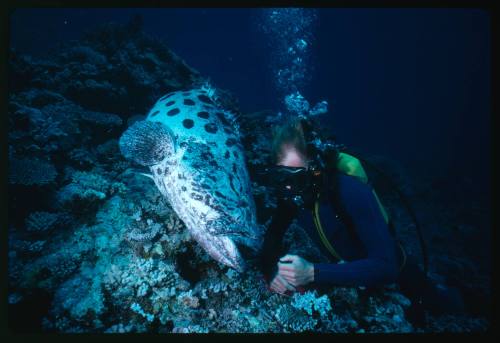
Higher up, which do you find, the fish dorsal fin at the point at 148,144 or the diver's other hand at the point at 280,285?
the fish dorsal fin at the point at 148,144

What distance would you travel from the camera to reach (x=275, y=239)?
8.43 ft

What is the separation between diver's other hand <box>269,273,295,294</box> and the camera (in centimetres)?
249

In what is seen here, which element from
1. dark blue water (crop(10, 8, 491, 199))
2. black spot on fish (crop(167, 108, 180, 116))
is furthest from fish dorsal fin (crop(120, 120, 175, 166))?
dark blue water (crop(10, 8, 491, 199))

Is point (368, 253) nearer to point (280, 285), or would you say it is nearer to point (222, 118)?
point (280, 285)

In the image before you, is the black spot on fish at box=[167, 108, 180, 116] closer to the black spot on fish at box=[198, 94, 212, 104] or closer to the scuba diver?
the black spot on fish at box=[198, 94, 212, 104]

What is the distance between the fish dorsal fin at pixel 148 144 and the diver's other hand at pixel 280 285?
2.03m

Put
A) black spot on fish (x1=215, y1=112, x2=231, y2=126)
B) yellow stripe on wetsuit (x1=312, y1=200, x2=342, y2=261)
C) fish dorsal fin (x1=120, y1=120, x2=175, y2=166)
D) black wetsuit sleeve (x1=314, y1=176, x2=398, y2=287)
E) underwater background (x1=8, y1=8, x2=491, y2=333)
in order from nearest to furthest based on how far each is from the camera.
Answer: black wetsuit sleeve (x1=314, y1=176, x2=398, y2=287) → underwater background (x1=8, y1=8, x2=491, y2=333) → yellow stripe on wetsuit (x1=312, y1=200, x2=342, y2=261) → fish dorsal fin (x1=120, y1=120, x2=175, y2=166) → black spot on fish (x1=215, y1=112, x2=231, y2=126)

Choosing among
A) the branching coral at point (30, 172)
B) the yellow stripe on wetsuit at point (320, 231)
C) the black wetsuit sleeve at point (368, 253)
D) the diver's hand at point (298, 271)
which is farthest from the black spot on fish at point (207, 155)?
the branching coral at point (30, 172)

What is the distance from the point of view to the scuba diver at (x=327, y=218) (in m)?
2.30

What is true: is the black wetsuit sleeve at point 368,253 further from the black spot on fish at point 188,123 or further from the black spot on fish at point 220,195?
the black spot on fish at point 188,123

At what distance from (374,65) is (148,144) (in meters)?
83.2

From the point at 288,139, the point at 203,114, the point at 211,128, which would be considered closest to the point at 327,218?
the point at 288,139

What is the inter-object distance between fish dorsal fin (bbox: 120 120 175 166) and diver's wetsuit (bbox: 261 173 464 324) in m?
1.76

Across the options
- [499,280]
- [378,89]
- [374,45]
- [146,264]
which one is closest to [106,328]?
[146,264]
